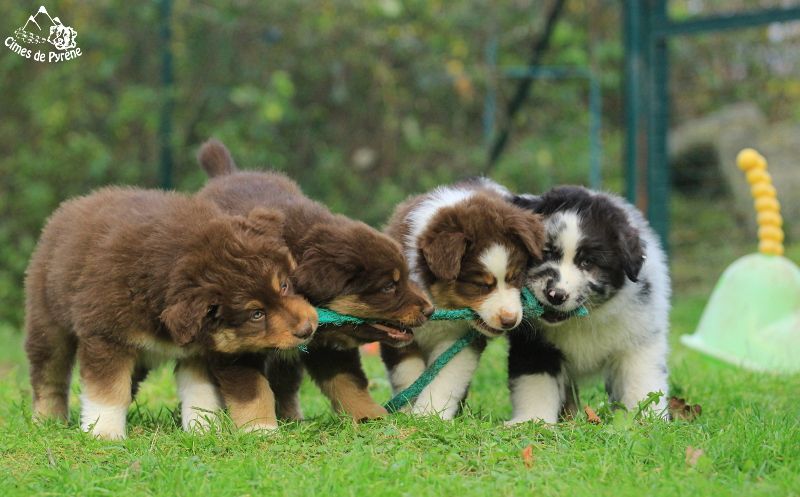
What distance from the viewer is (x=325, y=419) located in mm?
4480

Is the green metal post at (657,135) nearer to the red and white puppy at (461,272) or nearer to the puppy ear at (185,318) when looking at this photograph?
the red and white puppy at (461,272)

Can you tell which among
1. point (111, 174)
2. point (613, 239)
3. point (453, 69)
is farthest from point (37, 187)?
point (613, 239)

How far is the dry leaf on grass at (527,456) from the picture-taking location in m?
3.76

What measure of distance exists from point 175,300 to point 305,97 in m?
6.59

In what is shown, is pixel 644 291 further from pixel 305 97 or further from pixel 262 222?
pixel 305 97

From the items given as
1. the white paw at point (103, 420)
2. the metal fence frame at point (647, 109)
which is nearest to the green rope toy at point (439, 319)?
the white paw at point (103, 420)

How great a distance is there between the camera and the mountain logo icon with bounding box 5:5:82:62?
939 cm

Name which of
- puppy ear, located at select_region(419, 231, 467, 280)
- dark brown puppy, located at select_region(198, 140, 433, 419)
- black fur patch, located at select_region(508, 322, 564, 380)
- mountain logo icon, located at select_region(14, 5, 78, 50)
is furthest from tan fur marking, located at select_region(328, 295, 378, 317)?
mountain logo icon, located at select_region(14, 5, 78, 50)

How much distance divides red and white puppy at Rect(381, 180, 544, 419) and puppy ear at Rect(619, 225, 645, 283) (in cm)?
38

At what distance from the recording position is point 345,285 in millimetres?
4164

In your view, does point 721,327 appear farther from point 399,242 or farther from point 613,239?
point 399,242

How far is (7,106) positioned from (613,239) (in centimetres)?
774

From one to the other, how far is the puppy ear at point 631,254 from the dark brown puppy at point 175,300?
143cm

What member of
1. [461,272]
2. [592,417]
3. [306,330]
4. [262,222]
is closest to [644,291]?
[592,417]
